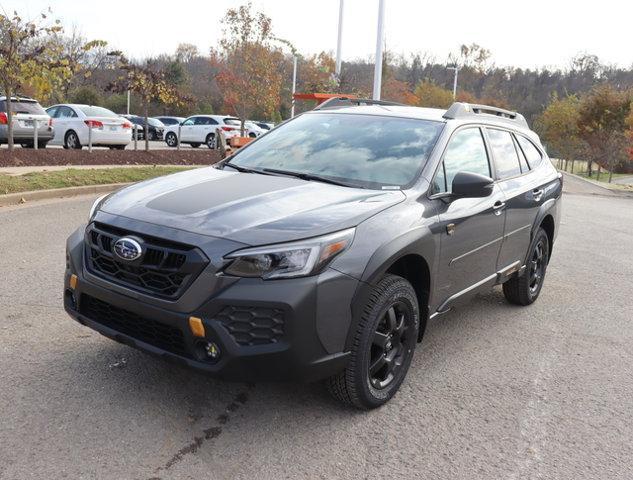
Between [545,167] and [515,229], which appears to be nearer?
[515,229]

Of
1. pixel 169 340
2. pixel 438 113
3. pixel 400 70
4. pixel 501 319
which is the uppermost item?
pixel 400 70

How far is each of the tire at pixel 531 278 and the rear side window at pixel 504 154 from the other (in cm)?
74

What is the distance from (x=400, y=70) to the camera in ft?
260

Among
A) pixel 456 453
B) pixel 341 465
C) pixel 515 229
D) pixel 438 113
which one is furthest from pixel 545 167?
pixel 341 465

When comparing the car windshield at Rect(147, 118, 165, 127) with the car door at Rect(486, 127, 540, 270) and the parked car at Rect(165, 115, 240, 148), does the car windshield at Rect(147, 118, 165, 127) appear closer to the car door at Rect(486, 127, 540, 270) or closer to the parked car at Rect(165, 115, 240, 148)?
the parked car at Rect(165, 115, 240, 148)

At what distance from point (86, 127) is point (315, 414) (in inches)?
686

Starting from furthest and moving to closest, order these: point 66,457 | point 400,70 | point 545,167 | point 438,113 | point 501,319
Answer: point 400,70, point 545,167, point 501,319, point 438,113, point 66,457

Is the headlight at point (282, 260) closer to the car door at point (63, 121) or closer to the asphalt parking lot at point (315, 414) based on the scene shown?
the asphalt parking lot at point (315, 414)

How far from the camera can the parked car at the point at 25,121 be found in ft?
55.2

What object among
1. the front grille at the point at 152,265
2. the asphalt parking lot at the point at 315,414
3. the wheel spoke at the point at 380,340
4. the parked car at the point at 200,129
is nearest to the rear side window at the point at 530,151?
the asphalt parking lot at the point at 315,414

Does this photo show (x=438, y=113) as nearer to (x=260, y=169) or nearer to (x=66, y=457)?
(x=260, y=169)

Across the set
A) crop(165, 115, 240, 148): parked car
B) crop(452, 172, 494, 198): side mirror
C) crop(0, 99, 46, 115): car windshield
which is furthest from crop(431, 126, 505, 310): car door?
crop(165, 115, 240, 148): parked car

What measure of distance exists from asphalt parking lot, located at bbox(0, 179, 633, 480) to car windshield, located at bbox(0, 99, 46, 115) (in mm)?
13411

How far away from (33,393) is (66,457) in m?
0.75
